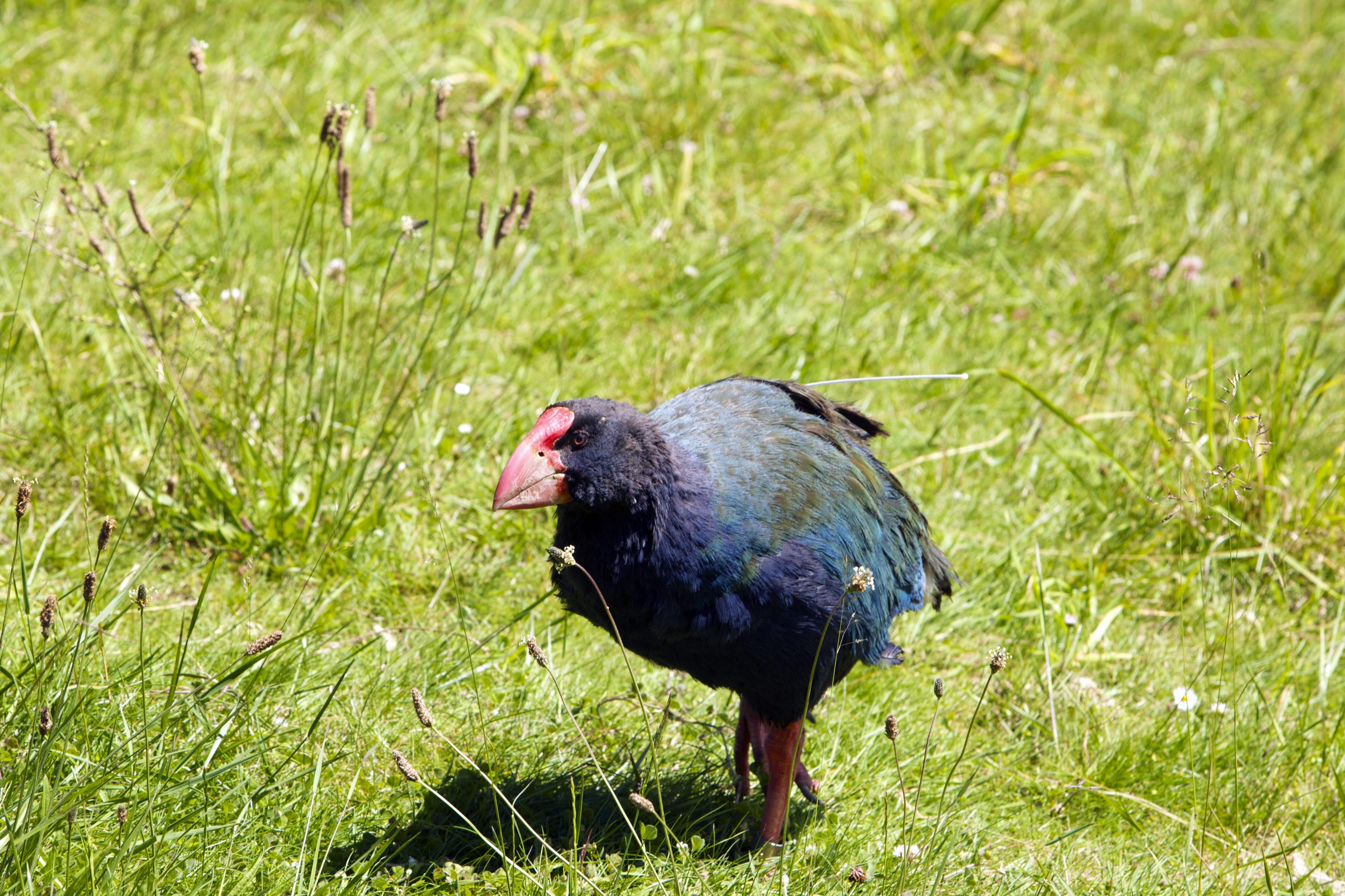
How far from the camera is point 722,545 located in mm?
2227

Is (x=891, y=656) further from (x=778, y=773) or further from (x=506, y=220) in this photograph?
(x=506, y=220)

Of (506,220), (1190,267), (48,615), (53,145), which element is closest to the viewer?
(48,615)

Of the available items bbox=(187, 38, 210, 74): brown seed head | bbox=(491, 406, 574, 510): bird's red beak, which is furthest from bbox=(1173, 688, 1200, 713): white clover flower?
bbox=(187, 38, 210, 74): brown seed head

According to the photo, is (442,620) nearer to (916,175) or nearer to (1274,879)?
(1274,879)

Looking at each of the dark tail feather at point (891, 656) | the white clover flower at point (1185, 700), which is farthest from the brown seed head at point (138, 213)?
the white clover flower at point (1185, 700)

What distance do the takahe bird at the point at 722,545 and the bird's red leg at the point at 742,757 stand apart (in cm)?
14

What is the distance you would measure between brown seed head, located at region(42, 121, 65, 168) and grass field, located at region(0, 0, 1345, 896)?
0.22 m

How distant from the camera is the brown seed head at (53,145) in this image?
2328 millimetres

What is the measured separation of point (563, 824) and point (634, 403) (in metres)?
1.51

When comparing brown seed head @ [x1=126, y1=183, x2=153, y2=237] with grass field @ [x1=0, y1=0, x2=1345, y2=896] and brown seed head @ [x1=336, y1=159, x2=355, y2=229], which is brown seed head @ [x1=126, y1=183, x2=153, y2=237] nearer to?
grass field @ [x1=0, y1=0, x2=1345, y2=896]

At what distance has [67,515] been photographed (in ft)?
9.07

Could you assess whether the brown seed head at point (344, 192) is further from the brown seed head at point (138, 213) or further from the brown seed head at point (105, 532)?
the brown seed head at point (105, 532)

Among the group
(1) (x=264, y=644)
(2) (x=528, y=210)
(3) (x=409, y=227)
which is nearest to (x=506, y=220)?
(2) (x=528, y=210)

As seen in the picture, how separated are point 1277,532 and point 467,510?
2.33m
